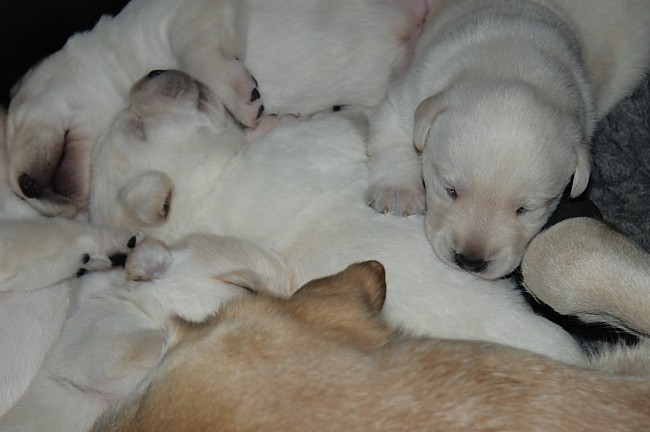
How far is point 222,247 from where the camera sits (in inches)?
119

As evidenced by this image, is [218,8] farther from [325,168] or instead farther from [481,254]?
[481,254]

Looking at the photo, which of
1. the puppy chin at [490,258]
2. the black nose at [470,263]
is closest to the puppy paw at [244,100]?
the puppy chin at [490,258]

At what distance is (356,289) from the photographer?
7.19 ft

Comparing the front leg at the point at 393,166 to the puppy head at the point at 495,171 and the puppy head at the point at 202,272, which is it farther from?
the puppy head at the point at 202,272

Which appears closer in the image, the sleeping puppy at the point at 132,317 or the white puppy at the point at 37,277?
the sleeping puppy at the point at 132,317

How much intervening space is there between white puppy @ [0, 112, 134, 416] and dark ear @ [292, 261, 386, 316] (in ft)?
4.09

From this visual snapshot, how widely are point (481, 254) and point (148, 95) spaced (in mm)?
1473

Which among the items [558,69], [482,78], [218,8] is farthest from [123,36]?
[558,69]

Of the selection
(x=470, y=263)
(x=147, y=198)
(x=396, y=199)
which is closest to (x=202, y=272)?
(x=147, y=198)

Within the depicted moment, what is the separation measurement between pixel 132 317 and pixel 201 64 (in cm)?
116

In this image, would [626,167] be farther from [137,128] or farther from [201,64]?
[137,128]

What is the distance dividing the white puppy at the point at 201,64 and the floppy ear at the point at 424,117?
716 mm

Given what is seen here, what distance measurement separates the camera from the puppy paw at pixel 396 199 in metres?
3.13

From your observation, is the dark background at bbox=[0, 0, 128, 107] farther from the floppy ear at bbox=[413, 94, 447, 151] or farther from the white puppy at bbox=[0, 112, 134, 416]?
the floppy ear at bbox=[413, 94, 447, 151]
